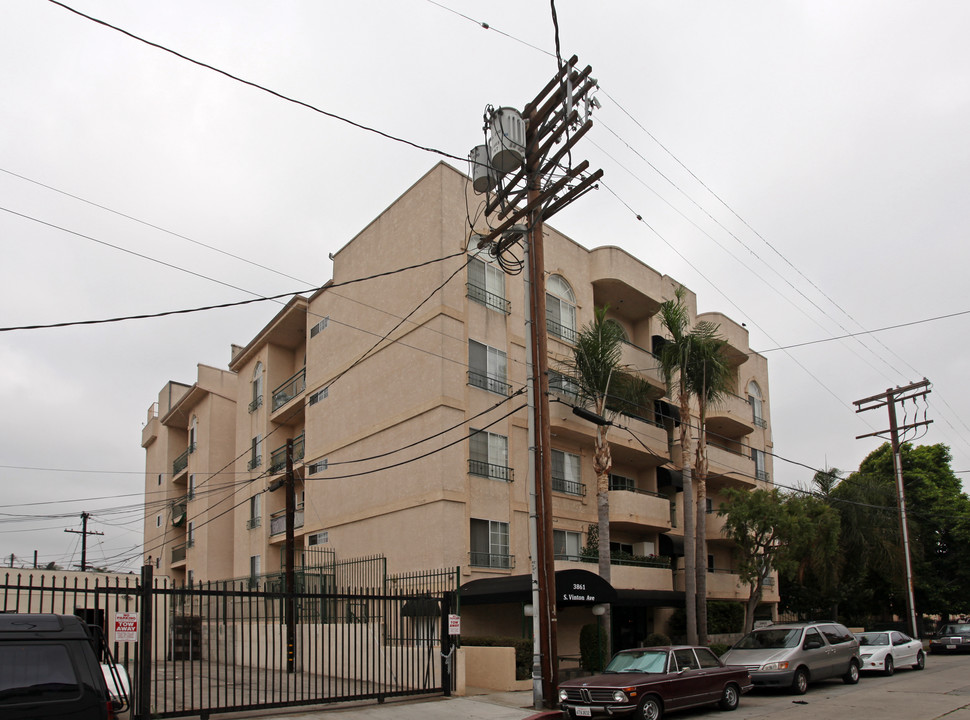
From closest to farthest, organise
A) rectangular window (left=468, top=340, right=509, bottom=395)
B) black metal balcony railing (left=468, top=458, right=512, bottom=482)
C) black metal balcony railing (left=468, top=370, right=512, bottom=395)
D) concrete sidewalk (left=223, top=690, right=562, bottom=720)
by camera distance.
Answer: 1. concrete sidewalk (left=223, top=690, right=562, bottom=720)
2. black metal balcony railing (left=468, top=458, right=512, bottom=482)
3. black metal balcony railing (left=468, top=370, right=512, bottom=395)
4. rectangular window (left=468, top=340, right=509, bottom=395)

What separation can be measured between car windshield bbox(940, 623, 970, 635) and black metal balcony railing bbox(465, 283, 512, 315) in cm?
2189

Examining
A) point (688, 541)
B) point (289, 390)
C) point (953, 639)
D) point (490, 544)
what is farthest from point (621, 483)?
point (289, 390)

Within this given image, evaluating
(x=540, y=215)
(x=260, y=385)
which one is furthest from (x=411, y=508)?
(x=260, y=385)

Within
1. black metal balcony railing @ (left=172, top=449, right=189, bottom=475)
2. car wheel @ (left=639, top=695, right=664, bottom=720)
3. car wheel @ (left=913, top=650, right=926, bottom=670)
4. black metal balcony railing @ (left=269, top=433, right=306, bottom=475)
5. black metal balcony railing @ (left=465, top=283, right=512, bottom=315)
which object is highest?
black metal balcony railing @ (left=465, top=283, right=512, bottom=315)

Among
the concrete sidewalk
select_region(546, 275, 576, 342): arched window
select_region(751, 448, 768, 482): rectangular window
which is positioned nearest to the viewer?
the concrete sidewalk

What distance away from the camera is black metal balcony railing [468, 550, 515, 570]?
78.6ft

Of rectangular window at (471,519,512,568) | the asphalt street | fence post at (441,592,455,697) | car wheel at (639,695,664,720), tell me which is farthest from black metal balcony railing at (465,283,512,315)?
car wheel at (639,695,664,720)

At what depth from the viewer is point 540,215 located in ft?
56.4

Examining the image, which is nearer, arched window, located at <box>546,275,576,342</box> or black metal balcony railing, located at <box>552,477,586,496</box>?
black metal balcony railing, located at <box>552,477,586,496</box>

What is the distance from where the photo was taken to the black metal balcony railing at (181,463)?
46.0m

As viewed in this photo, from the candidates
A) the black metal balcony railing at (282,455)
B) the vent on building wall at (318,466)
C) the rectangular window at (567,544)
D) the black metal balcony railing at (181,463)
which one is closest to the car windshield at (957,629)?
the rectangular window at (567,544)

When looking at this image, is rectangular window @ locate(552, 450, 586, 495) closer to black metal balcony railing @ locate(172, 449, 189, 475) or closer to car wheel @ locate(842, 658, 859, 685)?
car wheel @ locate(842, 658, 859, 685)

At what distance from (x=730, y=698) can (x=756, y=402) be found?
27.9 metres

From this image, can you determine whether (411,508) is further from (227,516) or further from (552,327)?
(227,516)
